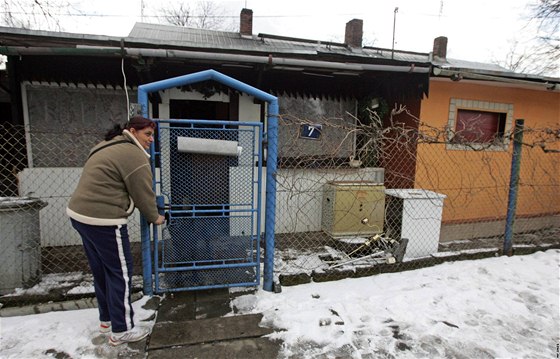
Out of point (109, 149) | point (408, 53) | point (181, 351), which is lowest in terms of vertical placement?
point (181, 351)

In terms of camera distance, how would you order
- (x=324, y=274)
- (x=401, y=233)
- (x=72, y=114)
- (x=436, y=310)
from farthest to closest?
1. (x=72, y=114)
2. (x=401, y=233)
3. (x=324, y=274)
4. (x=436, y=310)

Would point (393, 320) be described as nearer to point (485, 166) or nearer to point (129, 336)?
point (129, 336)

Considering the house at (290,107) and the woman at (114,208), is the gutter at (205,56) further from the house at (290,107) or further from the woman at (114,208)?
the woman at (114,208)

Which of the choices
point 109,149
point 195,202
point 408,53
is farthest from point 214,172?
point 408,53

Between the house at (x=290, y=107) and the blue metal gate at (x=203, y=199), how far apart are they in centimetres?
16

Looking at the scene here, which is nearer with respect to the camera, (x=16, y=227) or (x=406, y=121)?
(x=16, y=227)

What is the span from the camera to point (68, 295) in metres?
2.86

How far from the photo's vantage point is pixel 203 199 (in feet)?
9.94

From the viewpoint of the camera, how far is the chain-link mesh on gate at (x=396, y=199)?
3.99 meters

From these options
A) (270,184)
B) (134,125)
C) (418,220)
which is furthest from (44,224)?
(418,220)

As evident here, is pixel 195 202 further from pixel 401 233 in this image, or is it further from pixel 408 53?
pixel 408 53

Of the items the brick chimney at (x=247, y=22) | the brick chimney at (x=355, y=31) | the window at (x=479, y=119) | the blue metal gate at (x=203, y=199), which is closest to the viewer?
the blue metal gate at (x=203, y=199)

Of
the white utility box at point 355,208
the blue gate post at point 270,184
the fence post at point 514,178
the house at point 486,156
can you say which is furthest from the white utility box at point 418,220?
the blue gate post at point 270,184

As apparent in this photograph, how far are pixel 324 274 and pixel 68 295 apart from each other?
2.62 metres
